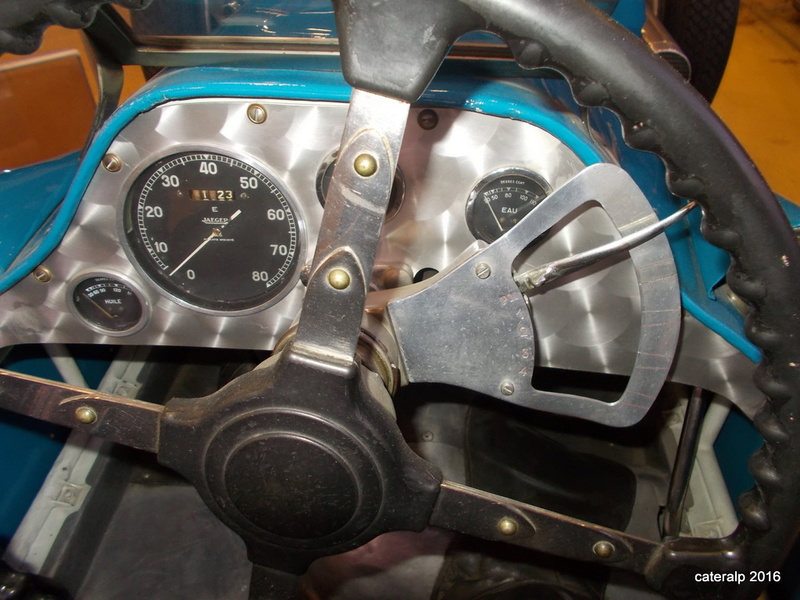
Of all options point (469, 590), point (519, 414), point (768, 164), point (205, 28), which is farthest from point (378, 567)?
point (768, 164)

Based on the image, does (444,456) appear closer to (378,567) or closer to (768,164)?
(378,567)

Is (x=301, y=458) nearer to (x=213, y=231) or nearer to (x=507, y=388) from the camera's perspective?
(x=507, y=388)

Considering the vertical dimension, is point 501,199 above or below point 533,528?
above

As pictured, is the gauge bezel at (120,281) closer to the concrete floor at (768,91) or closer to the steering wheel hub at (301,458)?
the steering wheel hub at (301,458)

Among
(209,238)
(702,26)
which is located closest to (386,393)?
(209,238)

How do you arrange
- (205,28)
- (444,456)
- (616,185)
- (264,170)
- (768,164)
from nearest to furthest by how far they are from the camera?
(616,185)
(264,170)
(205,28)
(444,456)
(768,164)

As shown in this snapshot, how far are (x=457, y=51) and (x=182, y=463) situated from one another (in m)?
0.67

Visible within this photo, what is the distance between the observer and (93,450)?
1.38m

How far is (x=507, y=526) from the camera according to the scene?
2.37 ft

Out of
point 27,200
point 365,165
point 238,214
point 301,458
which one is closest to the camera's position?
point 365,165

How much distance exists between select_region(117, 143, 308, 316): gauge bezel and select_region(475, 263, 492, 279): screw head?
14.0 inches

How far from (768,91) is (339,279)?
3769mm

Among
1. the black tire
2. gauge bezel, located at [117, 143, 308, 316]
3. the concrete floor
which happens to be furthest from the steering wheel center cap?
the concrete floor

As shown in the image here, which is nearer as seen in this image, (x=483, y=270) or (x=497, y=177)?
(x=483, y=270)
